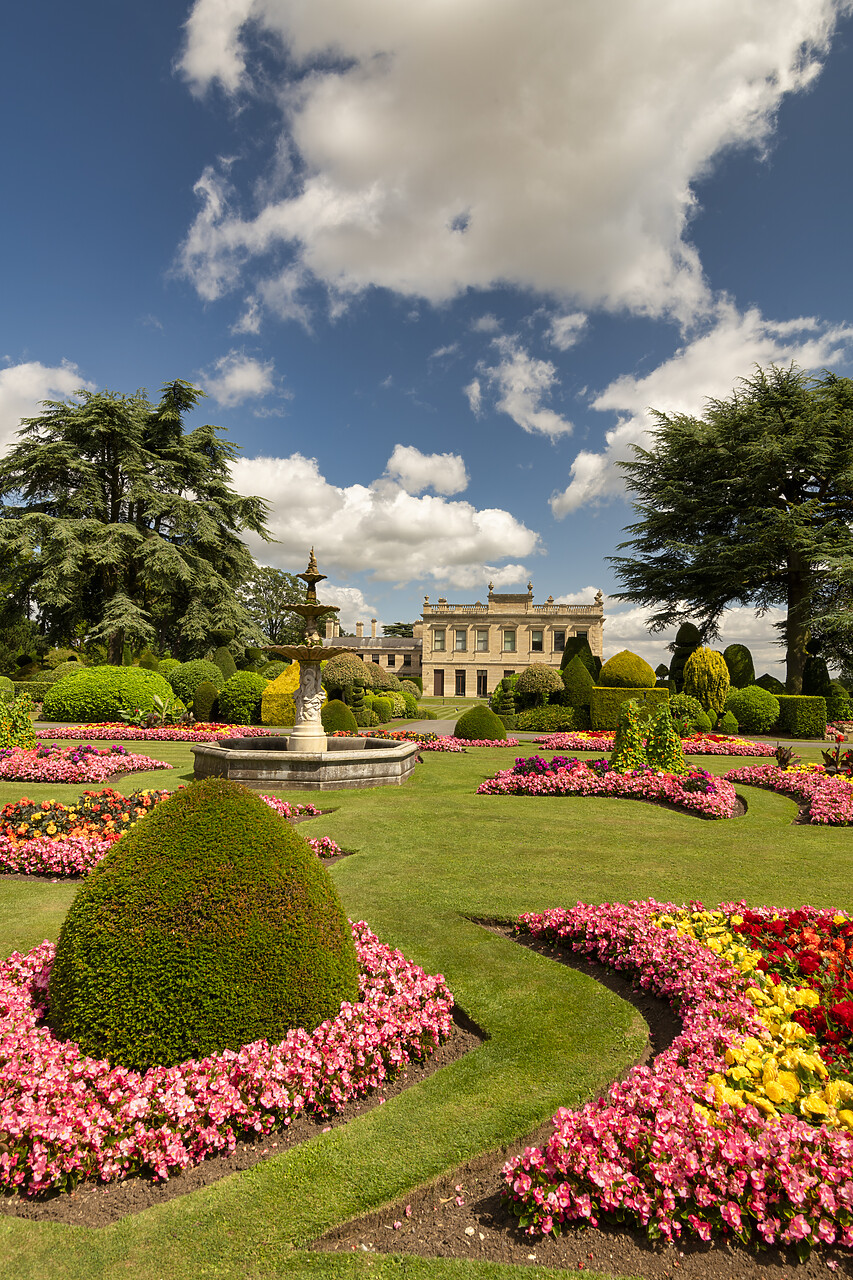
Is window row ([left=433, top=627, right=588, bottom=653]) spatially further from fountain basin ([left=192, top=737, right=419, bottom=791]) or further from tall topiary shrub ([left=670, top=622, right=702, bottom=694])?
fountain basin ([left=192, top=737, right=419, bottom=791])

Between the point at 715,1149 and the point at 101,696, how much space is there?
23.3 m

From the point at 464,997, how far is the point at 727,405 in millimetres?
32741

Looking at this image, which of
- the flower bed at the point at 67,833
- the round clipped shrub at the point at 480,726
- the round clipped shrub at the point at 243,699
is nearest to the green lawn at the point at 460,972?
the flower bed at the point at 67,833

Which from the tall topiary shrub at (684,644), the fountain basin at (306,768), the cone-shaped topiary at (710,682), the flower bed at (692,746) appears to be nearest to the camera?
the fountain basin at (306,768)

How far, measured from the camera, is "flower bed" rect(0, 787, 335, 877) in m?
6.54

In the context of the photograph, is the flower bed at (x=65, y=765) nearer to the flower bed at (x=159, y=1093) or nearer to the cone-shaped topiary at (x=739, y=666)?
the flower bed at (x=159, y=1093)

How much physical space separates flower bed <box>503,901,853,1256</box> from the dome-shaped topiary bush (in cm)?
128

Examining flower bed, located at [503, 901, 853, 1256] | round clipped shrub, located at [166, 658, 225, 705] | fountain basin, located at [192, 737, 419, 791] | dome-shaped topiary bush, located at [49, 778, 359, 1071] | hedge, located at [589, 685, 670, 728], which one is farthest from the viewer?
round clipped shrub, located at [166, 658, 225, 705]

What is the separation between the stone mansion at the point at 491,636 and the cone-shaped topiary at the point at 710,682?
28771 mm

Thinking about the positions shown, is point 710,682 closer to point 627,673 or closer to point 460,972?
point 627,673

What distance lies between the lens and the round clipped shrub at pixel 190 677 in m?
24.7

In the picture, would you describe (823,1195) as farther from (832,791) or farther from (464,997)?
(832,791)

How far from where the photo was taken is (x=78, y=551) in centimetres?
2769

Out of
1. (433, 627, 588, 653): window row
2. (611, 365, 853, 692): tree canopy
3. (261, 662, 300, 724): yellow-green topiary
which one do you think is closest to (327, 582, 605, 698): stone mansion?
(433, 627, 588, 653): window row
